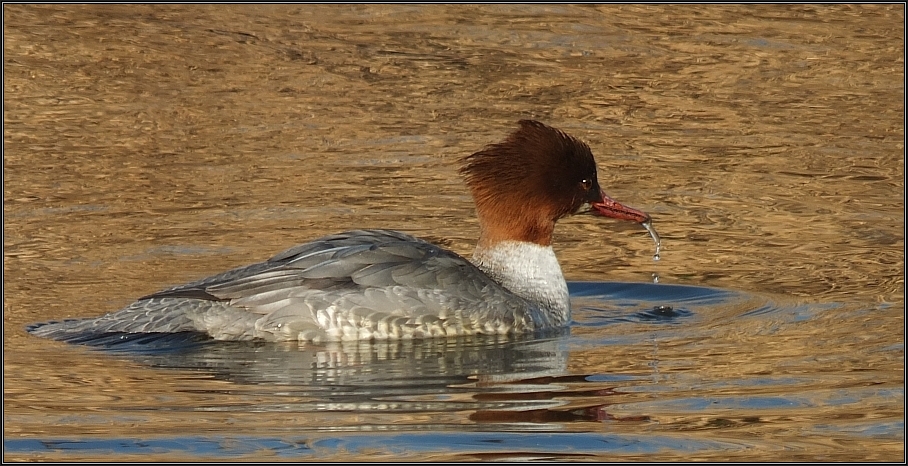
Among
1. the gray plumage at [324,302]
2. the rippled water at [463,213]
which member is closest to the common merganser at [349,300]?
the gray plumage at [324,302]

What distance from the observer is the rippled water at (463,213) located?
7.14 meters

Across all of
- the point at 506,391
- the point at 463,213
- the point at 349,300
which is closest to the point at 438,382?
the point at 506,391

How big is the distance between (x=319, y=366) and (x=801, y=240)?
13.8 feet

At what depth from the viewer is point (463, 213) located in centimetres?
1167

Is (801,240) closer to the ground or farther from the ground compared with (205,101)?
closer to the ground

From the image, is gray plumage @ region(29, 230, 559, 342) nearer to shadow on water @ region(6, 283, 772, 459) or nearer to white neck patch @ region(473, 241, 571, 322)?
shadow on water @ region(6, 283, 772, 459)

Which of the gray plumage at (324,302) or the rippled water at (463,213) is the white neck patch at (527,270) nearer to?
the rippled water at (463,213)

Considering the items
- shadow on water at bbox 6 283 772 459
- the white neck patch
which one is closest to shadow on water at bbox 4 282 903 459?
shadow on water at bbox 6 283 772 459

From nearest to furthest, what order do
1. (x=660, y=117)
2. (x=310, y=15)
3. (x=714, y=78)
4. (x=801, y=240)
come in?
(x=801, y=240)
(x=660, y=117)
(x=714, y=78)
(x=310, y=15)

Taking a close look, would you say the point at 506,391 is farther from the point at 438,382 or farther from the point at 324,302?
the point at 324,302

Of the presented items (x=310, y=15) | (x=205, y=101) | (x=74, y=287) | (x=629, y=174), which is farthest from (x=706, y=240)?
(x=310, y=15)

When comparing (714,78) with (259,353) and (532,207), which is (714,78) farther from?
(259,353)

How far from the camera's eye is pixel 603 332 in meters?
9.16

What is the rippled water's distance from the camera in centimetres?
714
